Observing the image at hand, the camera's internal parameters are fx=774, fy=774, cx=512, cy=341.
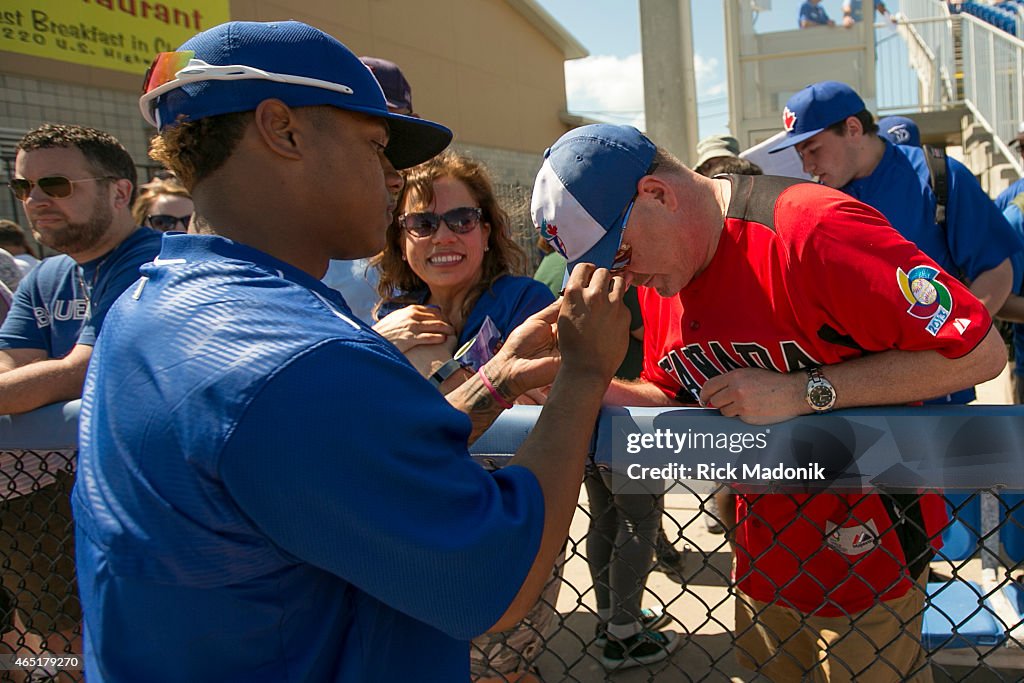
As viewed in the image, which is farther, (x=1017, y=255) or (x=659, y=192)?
(x=1017, y=255)

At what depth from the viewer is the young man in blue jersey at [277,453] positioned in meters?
0.93

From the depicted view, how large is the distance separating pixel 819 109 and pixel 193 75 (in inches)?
115

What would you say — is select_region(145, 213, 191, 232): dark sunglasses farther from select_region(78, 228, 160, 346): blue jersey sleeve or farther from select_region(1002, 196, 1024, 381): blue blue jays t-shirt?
select_region(1002, 196, 1024, 381): blue blue jays t-shirt

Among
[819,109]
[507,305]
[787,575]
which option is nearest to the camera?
[787,575]

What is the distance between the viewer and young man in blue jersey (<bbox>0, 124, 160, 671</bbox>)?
251 cm

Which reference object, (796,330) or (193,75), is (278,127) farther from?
(796,330)

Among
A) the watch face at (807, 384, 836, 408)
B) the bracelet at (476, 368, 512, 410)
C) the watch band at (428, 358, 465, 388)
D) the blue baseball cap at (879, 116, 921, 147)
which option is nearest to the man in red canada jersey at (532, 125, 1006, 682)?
the watch face at (807, 384, 836, 408)

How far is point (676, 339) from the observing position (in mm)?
1846

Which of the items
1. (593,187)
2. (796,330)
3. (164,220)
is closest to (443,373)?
(593,187)

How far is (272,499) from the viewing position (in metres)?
0.93

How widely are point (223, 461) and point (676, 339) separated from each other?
1190 mm

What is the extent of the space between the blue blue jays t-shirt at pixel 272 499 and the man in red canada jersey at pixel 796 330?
688 mm

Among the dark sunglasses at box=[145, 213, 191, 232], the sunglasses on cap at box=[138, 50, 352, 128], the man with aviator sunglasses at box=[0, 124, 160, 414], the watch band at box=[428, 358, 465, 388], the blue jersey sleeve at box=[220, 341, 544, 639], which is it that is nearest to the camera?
the blue jersey sleeve at box=[220, 341, 544, 639]

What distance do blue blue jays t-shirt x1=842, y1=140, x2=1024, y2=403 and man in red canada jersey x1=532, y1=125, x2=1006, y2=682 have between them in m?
1.67
